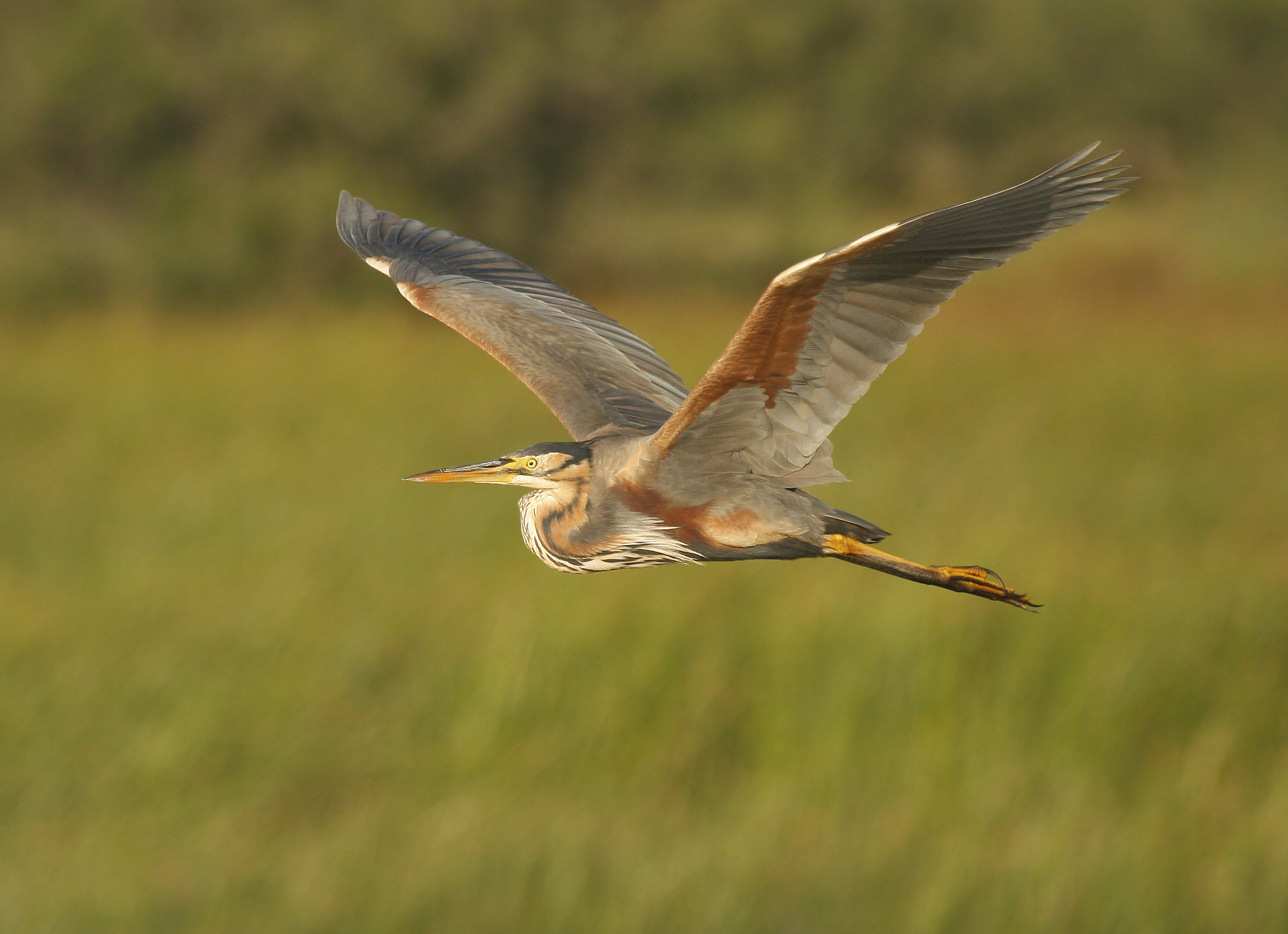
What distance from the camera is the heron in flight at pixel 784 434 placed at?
84.7 inches

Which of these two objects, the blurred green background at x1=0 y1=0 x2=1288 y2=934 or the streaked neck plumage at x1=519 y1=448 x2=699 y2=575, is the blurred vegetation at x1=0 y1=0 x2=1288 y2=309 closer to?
the blurred green background at x1=0 y1=0 x2=1288 y2=934

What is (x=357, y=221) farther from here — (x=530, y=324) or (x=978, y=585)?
(x=978, y=585)

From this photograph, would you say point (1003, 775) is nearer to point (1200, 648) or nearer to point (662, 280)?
point (1200, 648)

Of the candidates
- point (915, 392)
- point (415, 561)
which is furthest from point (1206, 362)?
point (415, 561)

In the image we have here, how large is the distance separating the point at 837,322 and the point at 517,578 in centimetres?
976

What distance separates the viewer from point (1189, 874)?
10984mm

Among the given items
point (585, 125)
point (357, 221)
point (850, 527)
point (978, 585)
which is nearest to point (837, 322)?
point (850, 527)

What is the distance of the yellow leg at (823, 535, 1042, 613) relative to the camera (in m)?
2.27

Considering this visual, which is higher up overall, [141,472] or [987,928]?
[141,472]

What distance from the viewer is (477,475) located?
6.85 feet

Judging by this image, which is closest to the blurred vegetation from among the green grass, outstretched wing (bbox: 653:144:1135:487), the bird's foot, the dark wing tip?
the green grass

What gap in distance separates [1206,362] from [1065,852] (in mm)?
9642

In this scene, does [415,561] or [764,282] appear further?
[764,282]

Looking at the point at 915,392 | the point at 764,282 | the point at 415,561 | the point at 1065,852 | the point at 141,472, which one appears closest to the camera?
the point at 1065,852
